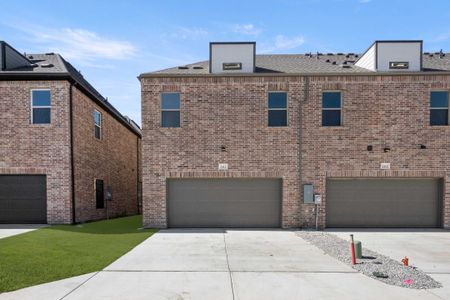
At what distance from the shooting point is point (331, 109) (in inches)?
501

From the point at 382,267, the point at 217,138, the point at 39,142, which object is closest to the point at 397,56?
the point at 217,138

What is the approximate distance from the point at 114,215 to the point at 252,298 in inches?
593

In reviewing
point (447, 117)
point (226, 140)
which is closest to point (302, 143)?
point (226, 140)

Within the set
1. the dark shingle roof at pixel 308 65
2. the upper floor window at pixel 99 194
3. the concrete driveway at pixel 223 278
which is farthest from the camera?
the upper floor window at pixel 99 194

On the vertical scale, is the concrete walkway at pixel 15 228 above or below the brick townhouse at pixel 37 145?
below

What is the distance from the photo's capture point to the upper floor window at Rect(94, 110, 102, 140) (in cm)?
1630

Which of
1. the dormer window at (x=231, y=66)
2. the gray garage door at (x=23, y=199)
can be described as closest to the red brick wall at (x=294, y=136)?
the dormer window at (x=231, y=66)

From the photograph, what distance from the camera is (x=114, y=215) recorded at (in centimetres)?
1816

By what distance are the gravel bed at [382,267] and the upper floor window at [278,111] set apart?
5187mm

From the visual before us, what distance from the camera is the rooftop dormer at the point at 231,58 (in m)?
13.2

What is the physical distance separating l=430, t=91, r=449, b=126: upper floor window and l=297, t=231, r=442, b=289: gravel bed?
7.20m

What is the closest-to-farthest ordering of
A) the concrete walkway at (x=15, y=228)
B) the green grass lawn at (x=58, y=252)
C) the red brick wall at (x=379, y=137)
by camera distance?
the green grass lawn at (x=58, y=252) → the concrete walkway at (x=15, y=228) → the red brick wall at (x=379, y=137)

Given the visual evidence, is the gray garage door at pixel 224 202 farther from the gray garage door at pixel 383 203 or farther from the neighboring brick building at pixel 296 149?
the gray garage door at pixel 383 203

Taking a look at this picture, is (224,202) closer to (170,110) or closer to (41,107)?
(170,110)
